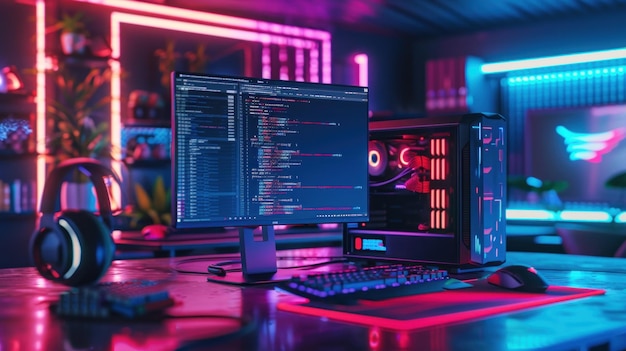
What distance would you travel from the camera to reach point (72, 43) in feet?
14.7

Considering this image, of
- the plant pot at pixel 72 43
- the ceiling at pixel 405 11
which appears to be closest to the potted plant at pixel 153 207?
the plant pot at pixel 72 43

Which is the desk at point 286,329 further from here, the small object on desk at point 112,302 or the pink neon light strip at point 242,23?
the pink neon light strip at point 242,23

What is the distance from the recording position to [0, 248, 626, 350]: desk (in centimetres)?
101

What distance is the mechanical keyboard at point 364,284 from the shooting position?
→ 128 centimetres

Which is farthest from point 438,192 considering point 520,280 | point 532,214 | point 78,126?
point 532,214

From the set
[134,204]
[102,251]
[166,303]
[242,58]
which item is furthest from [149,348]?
[242,58]

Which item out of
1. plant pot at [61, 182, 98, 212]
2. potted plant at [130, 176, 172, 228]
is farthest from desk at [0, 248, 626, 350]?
potted plant at [130, 176, 172, 228]

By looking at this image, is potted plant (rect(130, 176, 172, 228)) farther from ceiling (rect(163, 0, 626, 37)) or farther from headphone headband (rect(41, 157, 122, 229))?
headphone headband (rect(41, 157, 122, 229))

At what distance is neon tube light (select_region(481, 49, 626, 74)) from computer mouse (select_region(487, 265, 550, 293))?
474 cm

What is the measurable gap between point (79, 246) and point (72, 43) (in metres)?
3.38

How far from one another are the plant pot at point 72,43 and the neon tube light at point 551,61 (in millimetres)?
3409

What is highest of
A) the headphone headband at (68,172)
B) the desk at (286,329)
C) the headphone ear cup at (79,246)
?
the headphone headband at (68,172)

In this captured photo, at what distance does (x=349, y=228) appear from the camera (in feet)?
6.65

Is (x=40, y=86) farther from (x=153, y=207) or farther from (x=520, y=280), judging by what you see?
(x=520, y=280)
